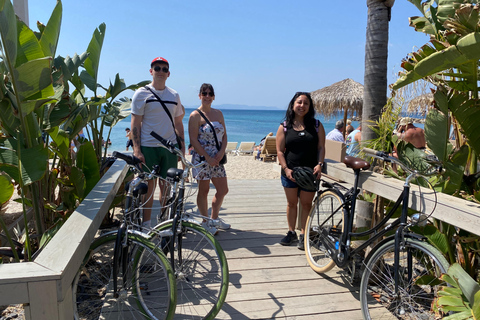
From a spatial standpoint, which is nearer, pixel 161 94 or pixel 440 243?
pixel 440 243

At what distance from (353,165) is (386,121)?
Result: 657 millimetres

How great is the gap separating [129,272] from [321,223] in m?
2.03

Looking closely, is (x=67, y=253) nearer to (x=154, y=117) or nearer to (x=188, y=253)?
(x=188, y=253)

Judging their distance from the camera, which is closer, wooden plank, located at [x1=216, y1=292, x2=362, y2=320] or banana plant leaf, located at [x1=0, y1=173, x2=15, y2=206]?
banana plant leaf, located at [x1=0, y1=173, x2=15, y2=206]

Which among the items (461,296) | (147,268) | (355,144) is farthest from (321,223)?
(355,144)

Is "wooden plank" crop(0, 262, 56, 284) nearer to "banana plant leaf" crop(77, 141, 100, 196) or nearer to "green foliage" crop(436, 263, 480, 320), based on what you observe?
"banana plant leaf" crop(77, 141, 100, 196)

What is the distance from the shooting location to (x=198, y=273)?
3.45m

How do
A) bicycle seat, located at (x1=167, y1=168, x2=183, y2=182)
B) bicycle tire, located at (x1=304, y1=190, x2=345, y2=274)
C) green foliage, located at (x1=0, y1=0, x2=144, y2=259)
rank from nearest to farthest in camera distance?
green foliage, located at (x1=0, y1=0, x2=144, y2=259)
bicycle seat, located at (x1=167, y1=168, x2=183, y2=182)
bicycle tire, located at (x1=304, y1=190, x2=345, y2=274)

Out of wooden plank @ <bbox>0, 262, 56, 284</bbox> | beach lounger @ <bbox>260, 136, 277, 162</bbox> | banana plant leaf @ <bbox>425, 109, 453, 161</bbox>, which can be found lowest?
beach lounger @ <bbox>260, 136, 277, 162</bbox>

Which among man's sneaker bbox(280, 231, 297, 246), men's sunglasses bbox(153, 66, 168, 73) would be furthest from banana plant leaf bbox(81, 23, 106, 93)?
man's sneaker bbox(280, 231, 297, 246)

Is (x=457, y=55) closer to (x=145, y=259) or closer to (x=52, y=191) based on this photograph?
(x=145, y=259)

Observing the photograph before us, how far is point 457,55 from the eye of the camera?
2.14 meters

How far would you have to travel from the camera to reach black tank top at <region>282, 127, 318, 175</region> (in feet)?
13.5

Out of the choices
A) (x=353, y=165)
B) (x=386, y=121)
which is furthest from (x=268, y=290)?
(x=386, y=121)
